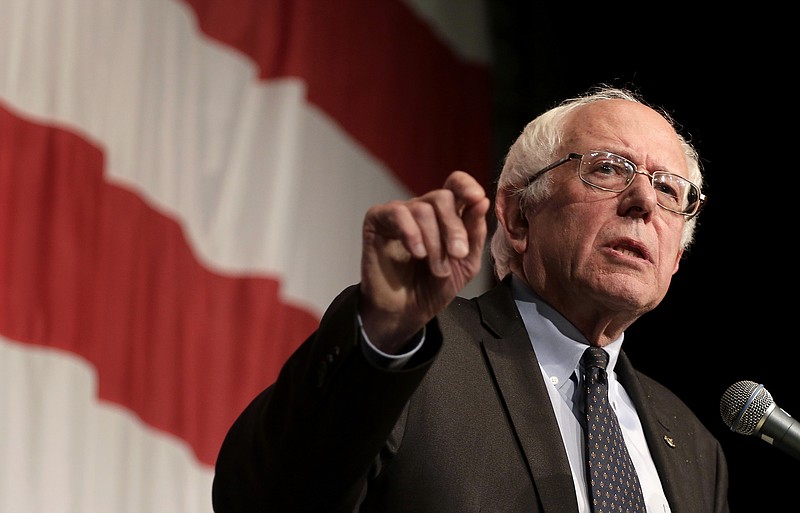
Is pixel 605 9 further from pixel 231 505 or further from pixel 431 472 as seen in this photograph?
pixel 231 505

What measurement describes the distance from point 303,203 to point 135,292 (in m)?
0.79

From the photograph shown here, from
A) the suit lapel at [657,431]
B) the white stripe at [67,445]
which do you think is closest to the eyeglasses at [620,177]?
the suit lapel at [657,431]

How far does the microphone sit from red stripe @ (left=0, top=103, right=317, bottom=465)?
5.55ft

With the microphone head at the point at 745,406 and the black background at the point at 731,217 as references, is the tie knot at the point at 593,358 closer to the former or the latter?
the microphone head at the point at 745,406

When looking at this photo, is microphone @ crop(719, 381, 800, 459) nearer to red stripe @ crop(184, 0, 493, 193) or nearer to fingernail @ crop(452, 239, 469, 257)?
fingernail @ crop(452, 239, 469, 257)

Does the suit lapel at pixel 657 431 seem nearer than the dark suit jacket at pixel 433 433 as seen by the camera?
No

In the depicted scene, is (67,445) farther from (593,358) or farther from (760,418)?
(760,418)

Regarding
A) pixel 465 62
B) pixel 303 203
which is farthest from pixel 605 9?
pixel 303 203

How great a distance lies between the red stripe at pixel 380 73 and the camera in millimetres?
3332

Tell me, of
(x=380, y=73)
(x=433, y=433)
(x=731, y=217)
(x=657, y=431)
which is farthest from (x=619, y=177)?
(x=380, y=73)

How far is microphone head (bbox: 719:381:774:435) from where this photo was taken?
1610 mm

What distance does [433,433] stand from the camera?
Answer: 1.63 meters

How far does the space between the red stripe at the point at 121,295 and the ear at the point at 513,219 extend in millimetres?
1124

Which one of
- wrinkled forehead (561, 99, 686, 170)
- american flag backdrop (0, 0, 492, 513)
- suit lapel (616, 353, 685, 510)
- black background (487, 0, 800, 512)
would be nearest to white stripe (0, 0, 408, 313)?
american flag backdrop (0, 0, 492, 513)
